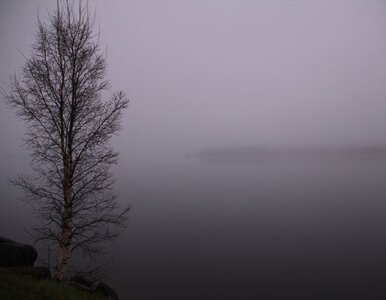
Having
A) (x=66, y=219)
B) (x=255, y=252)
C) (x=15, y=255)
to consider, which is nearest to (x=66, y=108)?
(x=66, y=219)

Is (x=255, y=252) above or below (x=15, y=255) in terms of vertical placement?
above

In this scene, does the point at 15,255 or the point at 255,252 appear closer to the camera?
the point at 15,255

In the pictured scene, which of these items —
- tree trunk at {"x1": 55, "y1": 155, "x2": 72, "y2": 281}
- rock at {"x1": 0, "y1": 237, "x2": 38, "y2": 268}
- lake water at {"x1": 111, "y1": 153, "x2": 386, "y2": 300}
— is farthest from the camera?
lake water at {"x1": 111, "y1": 153, "x2": 386, "y2": 300}

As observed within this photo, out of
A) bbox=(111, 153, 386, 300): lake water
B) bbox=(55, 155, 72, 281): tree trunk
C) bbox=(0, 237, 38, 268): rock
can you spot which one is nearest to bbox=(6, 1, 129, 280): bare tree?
bbox=(55, 155, 72, 281): tree trunk

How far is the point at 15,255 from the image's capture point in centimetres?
1714

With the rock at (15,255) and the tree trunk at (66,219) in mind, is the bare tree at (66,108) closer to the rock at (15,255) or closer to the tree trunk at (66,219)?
the tree trunk at (66,219)

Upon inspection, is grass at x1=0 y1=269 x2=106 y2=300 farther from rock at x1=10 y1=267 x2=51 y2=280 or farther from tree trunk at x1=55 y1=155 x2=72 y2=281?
rock at x1=10 y1=267 x2=51 y2=280

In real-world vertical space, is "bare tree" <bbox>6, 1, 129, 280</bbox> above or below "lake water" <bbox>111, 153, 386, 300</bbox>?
above

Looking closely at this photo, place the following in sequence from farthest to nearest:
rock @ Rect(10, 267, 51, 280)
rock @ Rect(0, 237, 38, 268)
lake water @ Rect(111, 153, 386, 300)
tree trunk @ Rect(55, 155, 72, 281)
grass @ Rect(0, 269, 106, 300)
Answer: lake water @ Rect(111, 153, 386, 300)
rock @ Rect(0, 237, 38, 268)
rock @ Rect(10, 267, 51, 280)
tree trunk @ Rect(55, 155, 72, 281)
grass @ Rect(0, 269, 106, 300)

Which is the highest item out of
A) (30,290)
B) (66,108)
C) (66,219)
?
(66,108)

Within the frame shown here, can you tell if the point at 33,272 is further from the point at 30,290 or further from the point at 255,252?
the point at 255,252

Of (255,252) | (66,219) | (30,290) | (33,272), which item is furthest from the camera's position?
(255,252)

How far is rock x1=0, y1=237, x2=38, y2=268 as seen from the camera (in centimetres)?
1647

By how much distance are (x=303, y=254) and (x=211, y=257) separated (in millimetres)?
9305
